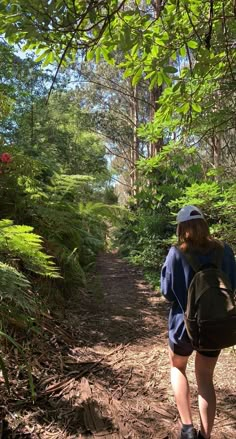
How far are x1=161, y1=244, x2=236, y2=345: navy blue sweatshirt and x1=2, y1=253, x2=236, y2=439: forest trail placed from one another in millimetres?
780

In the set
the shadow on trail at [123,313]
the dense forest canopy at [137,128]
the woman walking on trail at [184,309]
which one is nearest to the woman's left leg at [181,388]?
the woman walking on trail at [184,309]

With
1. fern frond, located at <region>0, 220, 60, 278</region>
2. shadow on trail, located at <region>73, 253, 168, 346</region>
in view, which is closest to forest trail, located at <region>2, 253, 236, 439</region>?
shadow on trail, located at <region>73, 253, 168, 346</region>

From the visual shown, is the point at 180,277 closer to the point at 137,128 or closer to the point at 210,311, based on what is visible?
the point at 210,311

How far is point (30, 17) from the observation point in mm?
2014

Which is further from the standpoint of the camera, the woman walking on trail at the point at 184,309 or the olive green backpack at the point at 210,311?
the woman walking on trail at the point at 184,309

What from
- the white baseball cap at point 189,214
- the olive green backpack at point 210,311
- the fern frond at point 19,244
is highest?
the white baseball cap at point 189,214

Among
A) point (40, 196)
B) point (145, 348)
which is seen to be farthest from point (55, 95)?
point (145, 348)

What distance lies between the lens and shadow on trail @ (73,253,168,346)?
14.8 feet

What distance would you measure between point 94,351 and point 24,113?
9.33 metres

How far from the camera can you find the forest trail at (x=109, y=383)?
104 inches

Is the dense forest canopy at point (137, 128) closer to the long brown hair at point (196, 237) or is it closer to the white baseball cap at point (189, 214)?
the white baseball cap at point (189, 214)

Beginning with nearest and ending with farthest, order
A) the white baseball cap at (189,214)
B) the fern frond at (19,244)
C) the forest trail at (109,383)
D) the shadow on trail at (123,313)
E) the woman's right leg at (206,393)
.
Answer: the woman's right leg at (206,393) → the white baseball cap at (189,214) → the forest trail at (109,383) → the fern frond at (19,244) → the shadow on trail at (123,313)

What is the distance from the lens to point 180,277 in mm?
2471

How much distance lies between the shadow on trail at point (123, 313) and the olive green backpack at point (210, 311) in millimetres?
2060
